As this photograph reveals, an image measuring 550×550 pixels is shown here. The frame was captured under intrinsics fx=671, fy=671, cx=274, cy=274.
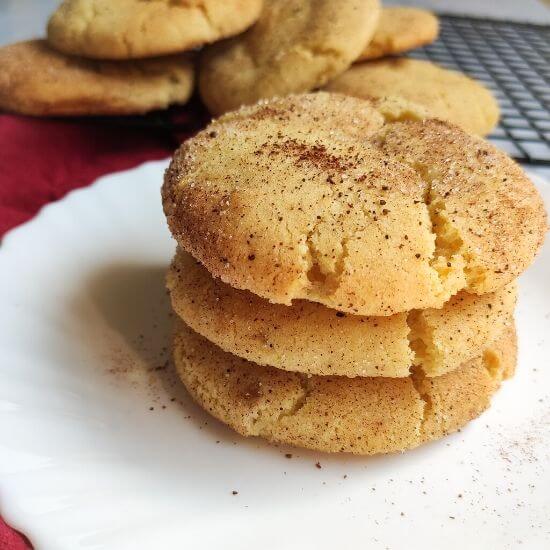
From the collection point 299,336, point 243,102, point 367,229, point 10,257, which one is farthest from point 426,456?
point 243,102

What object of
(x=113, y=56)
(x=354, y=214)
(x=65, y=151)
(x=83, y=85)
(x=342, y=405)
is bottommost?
(x=65, y=151)

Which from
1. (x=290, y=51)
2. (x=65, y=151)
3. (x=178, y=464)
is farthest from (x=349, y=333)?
(x=65, y=151)

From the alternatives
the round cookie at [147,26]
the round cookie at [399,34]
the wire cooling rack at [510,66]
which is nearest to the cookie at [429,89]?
the round cookie at [399,34]

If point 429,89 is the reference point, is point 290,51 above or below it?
above

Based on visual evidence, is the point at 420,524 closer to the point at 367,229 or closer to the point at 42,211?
the point at 367,229

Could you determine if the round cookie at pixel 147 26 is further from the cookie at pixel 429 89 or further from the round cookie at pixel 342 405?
the round cookie at pixel 342 405

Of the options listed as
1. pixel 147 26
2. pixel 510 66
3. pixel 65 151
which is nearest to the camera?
pixel 147 26

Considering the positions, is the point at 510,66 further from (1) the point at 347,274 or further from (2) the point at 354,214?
(1) the point at 347,274

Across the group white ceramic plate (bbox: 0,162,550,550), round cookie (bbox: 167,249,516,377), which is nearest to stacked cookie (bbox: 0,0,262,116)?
white ceramic plate (bbox: 0,162,550,550)

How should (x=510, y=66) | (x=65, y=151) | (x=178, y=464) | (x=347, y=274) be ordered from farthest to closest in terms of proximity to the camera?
(x=510, y=66) → (x=65, y=151) → (x=178, y=464) → (x=347, y=274)
